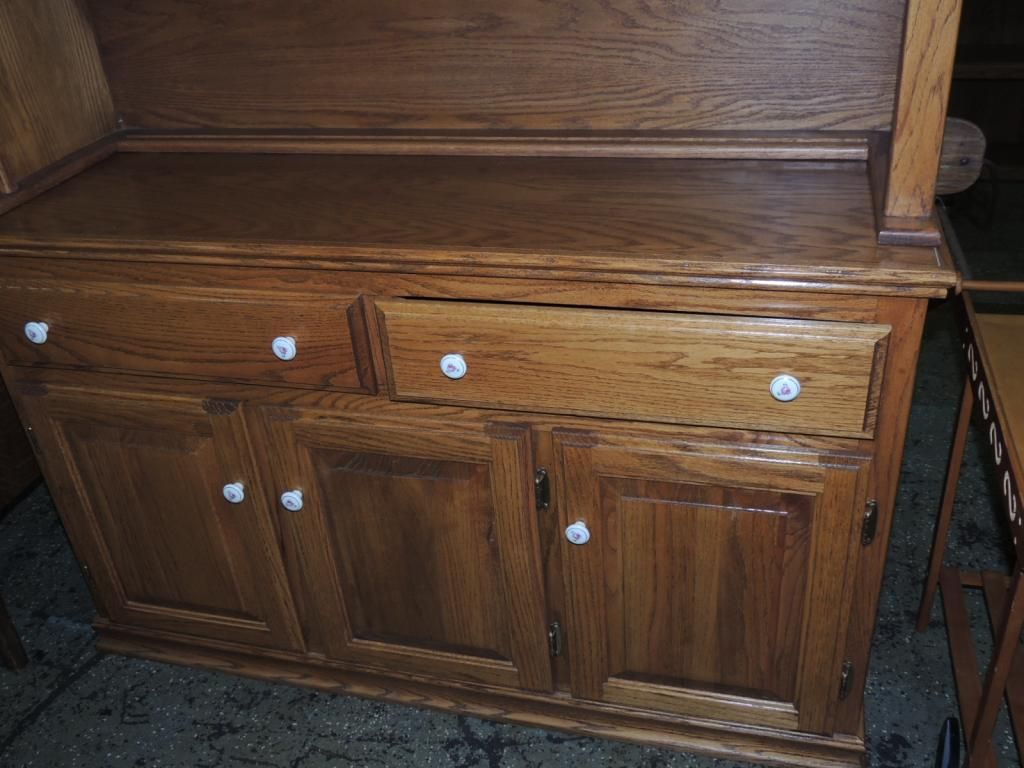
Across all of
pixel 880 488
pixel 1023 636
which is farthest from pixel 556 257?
pixel 1023 636

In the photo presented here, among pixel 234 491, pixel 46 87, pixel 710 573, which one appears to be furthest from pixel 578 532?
pixel 46 87

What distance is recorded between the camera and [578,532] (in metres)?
1.46

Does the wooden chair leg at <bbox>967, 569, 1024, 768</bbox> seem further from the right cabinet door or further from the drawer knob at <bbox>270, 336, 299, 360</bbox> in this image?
the drawer knob at <bbox>270, 336, 299, 360</bbox>

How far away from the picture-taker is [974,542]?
83.3 inches

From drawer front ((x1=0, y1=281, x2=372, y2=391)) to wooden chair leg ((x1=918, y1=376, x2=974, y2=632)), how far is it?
1.06 meters

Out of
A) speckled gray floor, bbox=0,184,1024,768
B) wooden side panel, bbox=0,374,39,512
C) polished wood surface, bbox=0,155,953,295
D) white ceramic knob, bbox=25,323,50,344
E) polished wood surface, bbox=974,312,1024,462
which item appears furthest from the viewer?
wooden side panel, bbox=0,374,39,512

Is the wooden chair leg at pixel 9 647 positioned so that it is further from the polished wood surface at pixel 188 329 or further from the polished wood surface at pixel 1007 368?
the polished wood surface at pixel 1007 368

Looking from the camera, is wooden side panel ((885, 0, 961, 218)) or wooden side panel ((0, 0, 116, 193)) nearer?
wooden side panel ((885, 0, 961, 218))

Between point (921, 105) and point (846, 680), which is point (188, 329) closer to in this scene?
point (921, 105)

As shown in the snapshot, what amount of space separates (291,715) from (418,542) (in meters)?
0.50

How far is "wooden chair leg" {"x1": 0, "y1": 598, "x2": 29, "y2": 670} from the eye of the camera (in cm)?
189

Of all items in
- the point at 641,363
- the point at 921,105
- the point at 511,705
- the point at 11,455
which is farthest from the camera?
the point at 11,455

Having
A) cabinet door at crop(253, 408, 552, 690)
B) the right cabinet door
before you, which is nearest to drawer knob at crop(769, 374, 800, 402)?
the right cabinet door

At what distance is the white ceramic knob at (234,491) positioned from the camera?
1.60 meters
